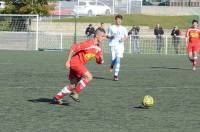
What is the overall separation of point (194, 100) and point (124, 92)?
2080 millimetres

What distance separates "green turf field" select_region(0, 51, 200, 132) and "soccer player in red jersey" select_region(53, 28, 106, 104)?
11.3 inches

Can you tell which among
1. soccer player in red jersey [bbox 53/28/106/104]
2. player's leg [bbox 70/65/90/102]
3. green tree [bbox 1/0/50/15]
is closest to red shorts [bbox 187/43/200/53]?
soccer player in red jersey [bbox 53/28/106/104]

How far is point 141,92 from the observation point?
53.8ft

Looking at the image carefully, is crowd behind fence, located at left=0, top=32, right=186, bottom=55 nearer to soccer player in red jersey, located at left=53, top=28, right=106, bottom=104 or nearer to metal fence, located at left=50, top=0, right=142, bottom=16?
metal fence, located at left=50, top=0, right=142, bottom=16

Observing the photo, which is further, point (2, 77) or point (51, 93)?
point (2, 77)

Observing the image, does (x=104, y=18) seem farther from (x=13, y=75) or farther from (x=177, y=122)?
(x=177, y=122)

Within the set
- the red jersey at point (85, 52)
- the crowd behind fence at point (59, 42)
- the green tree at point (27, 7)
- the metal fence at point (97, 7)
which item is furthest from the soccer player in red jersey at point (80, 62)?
the metal fence at point (97, 7)

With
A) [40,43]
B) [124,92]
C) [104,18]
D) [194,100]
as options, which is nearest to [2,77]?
[124,92]

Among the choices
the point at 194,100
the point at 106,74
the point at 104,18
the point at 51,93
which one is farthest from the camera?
the point at 104,18

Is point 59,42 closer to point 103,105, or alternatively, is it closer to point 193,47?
point 193,47

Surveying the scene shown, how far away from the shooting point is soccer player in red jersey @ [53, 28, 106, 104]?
1359 centimetres

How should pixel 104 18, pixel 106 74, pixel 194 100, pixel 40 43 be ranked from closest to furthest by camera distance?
pixel 194 100
pixel 106 74
pixel 40 43
pixel 104 18

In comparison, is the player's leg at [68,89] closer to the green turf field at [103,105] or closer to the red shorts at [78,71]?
the red shorts at [78,71]

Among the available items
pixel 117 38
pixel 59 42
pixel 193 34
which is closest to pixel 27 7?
pixel 59 42
